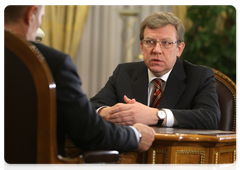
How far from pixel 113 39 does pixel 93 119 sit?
13.6 feet

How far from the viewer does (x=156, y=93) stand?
7.46 ft

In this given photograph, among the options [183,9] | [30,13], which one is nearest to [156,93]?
[30,13]

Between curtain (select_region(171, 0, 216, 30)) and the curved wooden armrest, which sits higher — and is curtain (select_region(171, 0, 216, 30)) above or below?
above

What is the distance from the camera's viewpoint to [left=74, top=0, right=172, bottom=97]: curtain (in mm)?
5129

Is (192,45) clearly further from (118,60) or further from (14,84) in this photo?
(14,84)

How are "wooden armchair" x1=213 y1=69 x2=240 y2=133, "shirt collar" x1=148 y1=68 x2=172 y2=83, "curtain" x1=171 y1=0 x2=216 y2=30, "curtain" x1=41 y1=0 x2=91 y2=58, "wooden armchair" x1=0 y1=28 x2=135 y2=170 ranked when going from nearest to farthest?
"wooden armchair" x1=0 y1=28 x2=135 y2=170 → "wooden armchair" x1=213 y1=69 x2=240 y2=133 → "shirt collar" x1=148 y1=68 x2=172 y2=83 → "curtain" x1=41 y1=0 x2=91 y2=58 → "curtain" x1=171 y1=0 x2=216 y2=30

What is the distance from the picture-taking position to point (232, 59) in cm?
442

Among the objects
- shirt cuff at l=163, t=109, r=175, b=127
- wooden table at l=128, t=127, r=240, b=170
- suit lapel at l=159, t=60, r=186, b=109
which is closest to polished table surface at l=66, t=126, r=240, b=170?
wooden table at l=128, t=127, r=240, b=170

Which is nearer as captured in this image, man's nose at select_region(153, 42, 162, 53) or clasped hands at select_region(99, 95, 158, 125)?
clasped hands at select_region(99, 95, 158, 125)

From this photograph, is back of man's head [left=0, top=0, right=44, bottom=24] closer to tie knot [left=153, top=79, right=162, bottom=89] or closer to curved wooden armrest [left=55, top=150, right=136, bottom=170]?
curved wooden armrest [left=55, top=150, right=136, bottom=170]

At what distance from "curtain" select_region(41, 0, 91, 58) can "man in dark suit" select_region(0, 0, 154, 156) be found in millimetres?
3764

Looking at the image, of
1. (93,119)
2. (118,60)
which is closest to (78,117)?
(93,119)

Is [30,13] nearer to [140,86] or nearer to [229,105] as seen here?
[140,86]

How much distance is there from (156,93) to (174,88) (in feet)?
0.49
